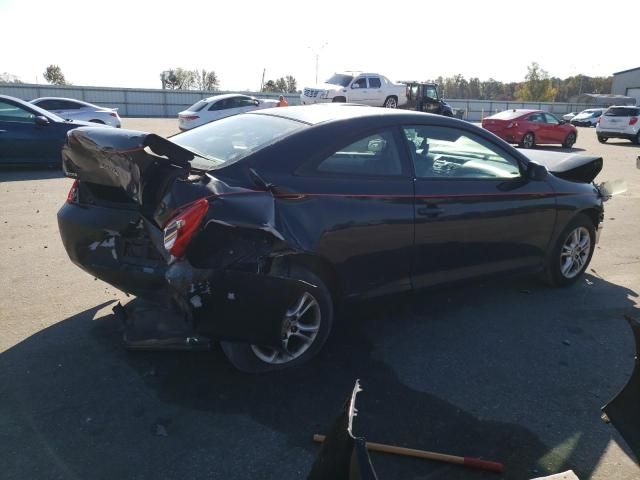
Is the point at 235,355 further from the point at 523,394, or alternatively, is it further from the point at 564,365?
the point at 564,365

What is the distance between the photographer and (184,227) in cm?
280

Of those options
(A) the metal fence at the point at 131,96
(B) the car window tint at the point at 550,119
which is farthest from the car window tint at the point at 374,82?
(A) the metal fence at the point at 131,96

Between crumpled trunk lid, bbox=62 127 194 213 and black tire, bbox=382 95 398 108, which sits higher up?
crumpled trunk lid, bbox=62 127 194 213

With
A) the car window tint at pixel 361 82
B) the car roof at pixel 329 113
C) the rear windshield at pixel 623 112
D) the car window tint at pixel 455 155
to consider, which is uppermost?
the car window tint at pixel 361 82

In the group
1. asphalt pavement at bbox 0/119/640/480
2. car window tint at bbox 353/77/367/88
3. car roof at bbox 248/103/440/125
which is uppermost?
car window tint at bbox 353/77/367/88

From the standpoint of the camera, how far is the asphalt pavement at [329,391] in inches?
102

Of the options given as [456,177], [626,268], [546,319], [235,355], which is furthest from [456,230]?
[626,268]

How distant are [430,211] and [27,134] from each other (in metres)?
9.69

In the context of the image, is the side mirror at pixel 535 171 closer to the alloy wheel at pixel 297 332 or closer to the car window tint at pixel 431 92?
the alloy wheel at pixel 297 332

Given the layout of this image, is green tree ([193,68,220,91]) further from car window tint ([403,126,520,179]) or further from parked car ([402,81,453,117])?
car window tint ([403,126,520,179])

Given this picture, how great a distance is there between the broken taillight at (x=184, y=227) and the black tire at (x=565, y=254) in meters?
3.39

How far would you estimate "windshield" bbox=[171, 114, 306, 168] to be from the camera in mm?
3434

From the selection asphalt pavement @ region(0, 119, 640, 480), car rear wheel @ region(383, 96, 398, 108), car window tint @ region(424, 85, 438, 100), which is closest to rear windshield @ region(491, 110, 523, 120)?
car rear wheel @ region(383, 96, 398, 108)

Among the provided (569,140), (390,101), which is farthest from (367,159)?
(390,101)
